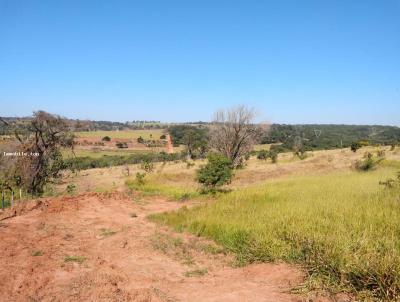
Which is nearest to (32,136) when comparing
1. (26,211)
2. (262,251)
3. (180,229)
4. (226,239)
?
(26,211)

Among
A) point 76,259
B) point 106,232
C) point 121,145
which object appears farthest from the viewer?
point 121,145

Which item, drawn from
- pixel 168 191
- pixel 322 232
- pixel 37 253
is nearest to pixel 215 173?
pixel 168 191

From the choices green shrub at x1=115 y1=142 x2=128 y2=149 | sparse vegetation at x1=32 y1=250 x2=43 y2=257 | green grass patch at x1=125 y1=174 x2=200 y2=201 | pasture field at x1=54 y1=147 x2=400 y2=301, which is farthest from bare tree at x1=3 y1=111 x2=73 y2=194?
green shrub at x1=115 y1=142 x2=128 y2=149

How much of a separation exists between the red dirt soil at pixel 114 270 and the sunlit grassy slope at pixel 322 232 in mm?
444

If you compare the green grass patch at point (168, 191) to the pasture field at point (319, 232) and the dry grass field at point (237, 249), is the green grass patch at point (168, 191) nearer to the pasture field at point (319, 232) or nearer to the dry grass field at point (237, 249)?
the pasture field at point (319, 232)

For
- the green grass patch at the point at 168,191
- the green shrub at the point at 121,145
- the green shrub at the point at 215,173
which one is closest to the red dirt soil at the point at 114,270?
the green grass patch at the point at 168,191

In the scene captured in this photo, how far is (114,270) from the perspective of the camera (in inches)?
259

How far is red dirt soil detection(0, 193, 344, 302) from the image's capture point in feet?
17.9

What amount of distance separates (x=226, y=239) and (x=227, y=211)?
2.56 m

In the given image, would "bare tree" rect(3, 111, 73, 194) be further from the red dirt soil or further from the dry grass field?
the red dirt soil

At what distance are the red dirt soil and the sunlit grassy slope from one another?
1.46ft

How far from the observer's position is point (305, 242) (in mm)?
6664

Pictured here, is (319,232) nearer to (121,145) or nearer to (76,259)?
(76,259)

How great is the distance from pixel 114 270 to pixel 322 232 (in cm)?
381
